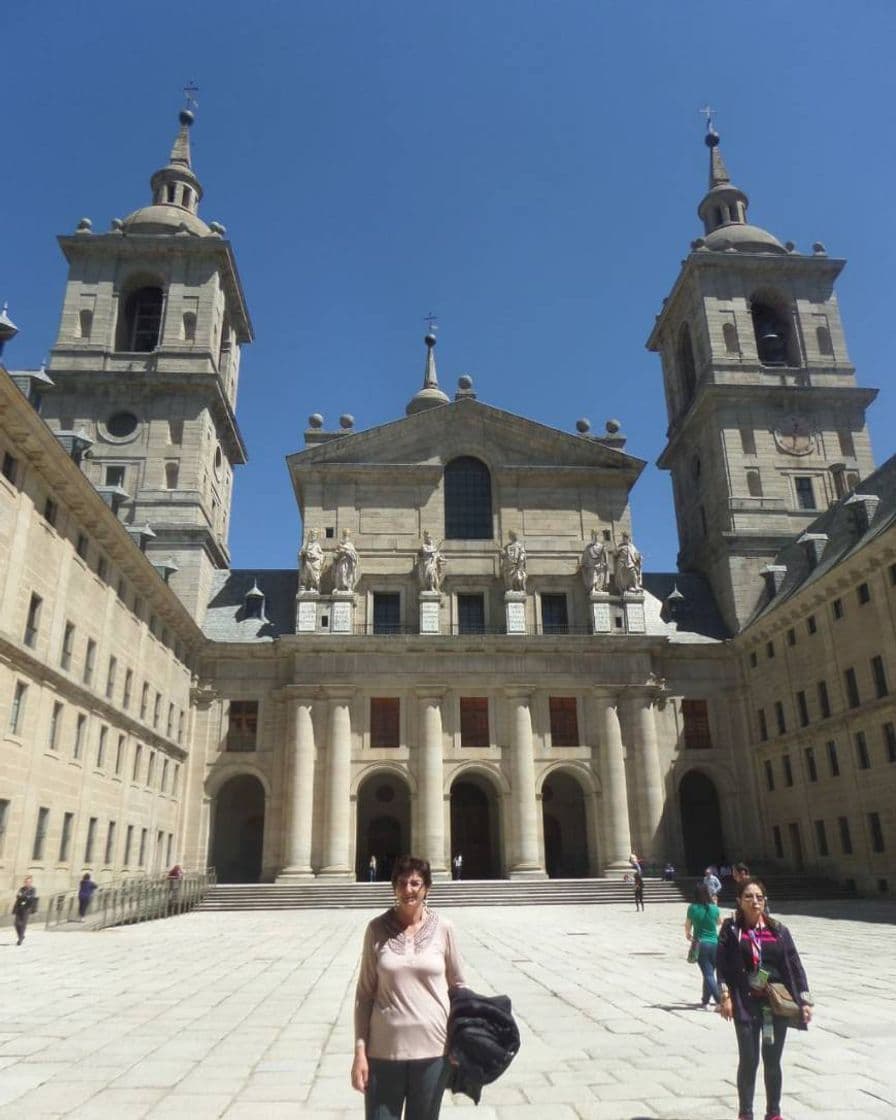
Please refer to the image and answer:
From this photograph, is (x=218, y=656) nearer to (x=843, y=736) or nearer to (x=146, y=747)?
(x=146, y=747)

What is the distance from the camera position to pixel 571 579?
47.8 m

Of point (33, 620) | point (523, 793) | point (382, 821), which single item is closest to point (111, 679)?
point (33, 620)

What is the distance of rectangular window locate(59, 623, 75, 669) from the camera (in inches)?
1121

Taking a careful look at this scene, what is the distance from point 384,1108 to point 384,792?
42859 millimetres

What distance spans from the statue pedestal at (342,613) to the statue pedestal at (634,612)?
15.1m

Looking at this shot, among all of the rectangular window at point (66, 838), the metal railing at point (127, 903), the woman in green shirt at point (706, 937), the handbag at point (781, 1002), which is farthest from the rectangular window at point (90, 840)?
the handbag at point (781, 1002)

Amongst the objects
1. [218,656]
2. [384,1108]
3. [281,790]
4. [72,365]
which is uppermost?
[72,365]

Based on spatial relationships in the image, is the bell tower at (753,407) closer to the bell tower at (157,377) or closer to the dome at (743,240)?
the dome at (743,240)

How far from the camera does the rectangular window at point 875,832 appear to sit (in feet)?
112

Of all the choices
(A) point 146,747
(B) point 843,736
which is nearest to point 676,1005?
(B) point 843,736

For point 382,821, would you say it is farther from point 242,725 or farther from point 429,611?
point 429,611

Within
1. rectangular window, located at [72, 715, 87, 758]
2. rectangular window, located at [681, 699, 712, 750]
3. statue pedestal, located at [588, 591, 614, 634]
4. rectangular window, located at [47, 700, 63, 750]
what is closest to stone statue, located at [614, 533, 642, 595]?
statue pedestal, located at [588, 591, 614, 634]

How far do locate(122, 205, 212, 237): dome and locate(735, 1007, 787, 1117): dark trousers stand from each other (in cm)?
5731

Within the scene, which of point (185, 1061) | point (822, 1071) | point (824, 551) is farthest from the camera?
point (824, 551)
